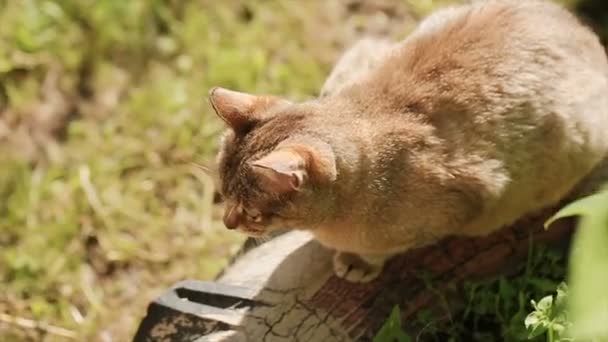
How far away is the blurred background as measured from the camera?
2369mm

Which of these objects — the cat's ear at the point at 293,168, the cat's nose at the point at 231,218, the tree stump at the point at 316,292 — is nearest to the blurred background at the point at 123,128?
the tree stump at the point at 316,292

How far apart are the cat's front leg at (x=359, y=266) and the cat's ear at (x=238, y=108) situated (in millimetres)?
391

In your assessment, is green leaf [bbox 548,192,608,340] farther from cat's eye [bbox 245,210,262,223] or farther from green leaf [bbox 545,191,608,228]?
cat's eye [bbox 245,210,262,223]

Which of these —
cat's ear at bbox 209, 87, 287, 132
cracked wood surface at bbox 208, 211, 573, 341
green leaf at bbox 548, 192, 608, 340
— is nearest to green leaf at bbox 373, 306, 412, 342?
cracked wood surface at bbox 208, 211, 573, 341

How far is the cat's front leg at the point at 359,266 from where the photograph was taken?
1.88 meters

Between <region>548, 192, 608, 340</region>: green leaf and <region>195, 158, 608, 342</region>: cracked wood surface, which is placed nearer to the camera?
<region>548, 192, 608, 340</region>: green leaf

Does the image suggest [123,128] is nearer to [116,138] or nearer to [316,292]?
[116,138]

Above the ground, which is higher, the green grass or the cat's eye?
the green grass

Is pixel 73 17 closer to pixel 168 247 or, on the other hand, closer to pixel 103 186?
pixel 103 186

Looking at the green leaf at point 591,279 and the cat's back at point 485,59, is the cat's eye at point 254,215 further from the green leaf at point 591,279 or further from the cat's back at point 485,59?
the green leaf at point 591,279

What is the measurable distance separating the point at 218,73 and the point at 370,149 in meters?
1.08

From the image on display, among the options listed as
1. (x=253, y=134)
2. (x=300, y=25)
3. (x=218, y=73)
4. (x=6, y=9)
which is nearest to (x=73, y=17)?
(x=6, y=9)

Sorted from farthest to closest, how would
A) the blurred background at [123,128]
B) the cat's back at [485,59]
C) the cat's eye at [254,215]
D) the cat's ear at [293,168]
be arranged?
the blurred background at [123,128], the cat's back at [485,59], the cat's eye at [254,215], the cat's ear at [293,168]

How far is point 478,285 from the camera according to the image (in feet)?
6.27
